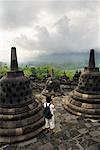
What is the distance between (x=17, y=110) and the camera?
463 inches

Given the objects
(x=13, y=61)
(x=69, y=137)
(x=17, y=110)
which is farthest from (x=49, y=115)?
(x=13, y=61)

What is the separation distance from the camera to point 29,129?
37.1 feet

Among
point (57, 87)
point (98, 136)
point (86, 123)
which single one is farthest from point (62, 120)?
point (57, 87)

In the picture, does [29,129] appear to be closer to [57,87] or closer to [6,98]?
[6,98]

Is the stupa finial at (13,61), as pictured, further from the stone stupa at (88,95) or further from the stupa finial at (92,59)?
the stupa finial at (92,59)

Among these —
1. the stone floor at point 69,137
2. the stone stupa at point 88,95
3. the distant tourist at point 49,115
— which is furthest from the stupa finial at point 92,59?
the distant tourist at point 49,115

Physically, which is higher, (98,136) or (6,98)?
(6,98)

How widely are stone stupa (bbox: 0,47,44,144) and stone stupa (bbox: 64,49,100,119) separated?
321 centimetres

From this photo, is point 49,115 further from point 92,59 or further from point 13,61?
point 92,59

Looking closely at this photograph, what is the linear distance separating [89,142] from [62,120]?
3.10m

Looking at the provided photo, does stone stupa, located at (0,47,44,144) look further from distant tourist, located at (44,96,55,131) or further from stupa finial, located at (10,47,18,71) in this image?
distant tourist, located at (44,96,55,131)

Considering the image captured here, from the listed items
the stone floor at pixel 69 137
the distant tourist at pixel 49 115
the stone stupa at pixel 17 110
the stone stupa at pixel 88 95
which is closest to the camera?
the stone floor at pixel 69 137

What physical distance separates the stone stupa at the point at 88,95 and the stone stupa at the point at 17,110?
126 inches

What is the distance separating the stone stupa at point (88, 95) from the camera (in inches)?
554
